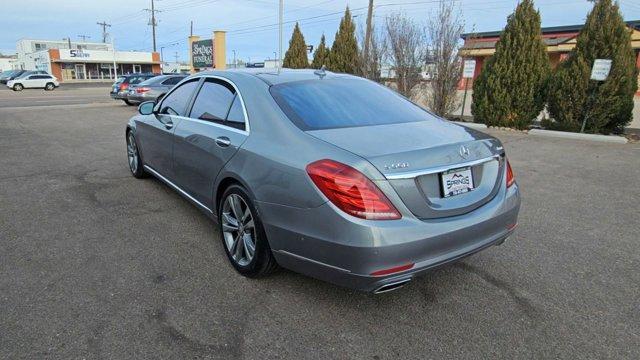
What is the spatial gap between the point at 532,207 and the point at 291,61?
53.0ft

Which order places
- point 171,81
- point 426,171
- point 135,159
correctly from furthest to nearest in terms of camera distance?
point 171,81, point 135,159, point 426,171

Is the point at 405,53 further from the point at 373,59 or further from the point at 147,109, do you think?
the point at 147,109

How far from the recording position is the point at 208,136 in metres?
3.65

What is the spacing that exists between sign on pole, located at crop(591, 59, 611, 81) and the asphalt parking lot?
6003 millimetres

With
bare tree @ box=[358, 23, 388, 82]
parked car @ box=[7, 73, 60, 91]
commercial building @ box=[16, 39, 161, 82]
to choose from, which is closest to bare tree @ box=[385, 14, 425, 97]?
bare tree @ box=[358, 23, 388, 82]

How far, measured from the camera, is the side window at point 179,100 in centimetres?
438

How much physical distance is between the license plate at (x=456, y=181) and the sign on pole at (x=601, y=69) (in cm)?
913

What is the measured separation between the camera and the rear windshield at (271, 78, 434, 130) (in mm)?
3061

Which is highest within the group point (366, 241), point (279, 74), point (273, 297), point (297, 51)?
point (297, 51)

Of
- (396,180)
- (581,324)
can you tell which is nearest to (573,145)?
(581,324)

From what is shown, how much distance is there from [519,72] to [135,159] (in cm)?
999

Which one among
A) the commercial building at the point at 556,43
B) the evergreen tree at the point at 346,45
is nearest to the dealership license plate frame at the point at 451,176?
the evergreen tree at the point at 346,45

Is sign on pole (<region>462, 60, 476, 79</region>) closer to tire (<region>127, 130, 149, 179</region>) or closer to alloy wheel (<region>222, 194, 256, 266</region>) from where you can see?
tire (<region>127, 130, 149, 179</region>)

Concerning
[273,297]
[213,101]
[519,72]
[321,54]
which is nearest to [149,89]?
[321,54]
